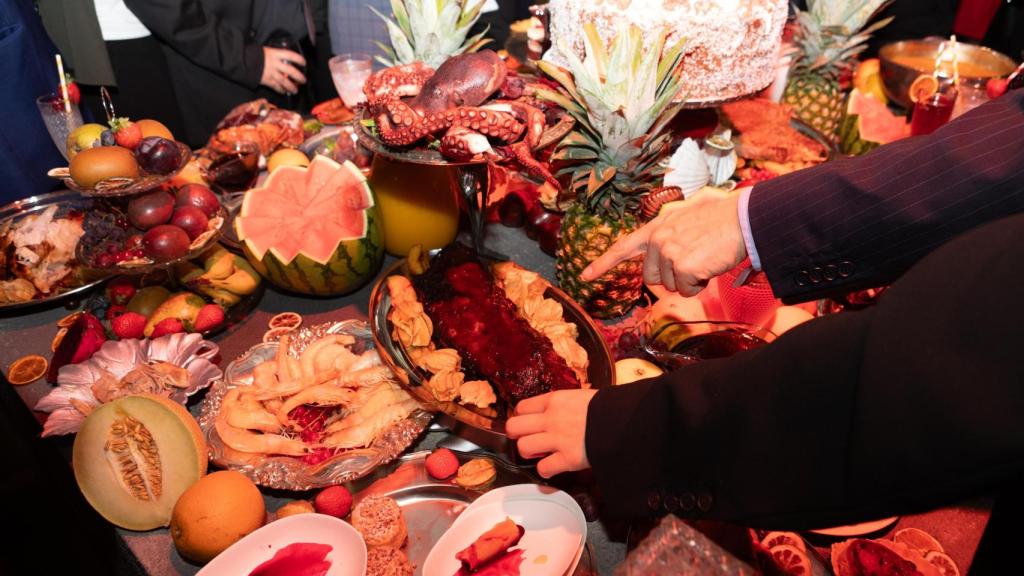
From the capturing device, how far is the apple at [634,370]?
1.46m

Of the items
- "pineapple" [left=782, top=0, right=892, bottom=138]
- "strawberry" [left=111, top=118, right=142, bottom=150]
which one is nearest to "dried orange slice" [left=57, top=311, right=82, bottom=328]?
"strawberry" [left=111, top=118, right=142, bottom=150]

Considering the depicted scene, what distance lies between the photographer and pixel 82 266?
1.80m

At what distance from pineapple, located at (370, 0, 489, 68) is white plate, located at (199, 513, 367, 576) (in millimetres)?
1581

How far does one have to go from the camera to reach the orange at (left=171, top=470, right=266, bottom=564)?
44.9 inches

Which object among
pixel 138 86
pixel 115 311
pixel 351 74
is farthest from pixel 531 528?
pixel 138 86

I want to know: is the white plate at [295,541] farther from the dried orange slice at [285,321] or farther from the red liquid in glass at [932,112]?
the red liquid in glass at [932,112]

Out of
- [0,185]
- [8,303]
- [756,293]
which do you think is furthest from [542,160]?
[0,185]

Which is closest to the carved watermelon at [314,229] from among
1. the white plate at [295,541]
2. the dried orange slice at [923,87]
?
the white plate at [295,541]

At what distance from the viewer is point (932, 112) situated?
2.38m

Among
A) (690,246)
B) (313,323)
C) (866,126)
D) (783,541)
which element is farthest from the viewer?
(866,126)

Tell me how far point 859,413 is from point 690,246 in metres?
0.58

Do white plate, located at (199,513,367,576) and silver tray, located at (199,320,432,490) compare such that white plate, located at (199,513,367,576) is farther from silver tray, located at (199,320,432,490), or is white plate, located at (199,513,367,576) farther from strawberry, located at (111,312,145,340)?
strawberry, located at (111,312,145,340)

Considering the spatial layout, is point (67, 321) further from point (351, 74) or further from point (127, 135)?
point (351, 74)

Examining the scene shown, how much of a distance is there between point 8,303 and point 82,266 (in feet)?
0.81
